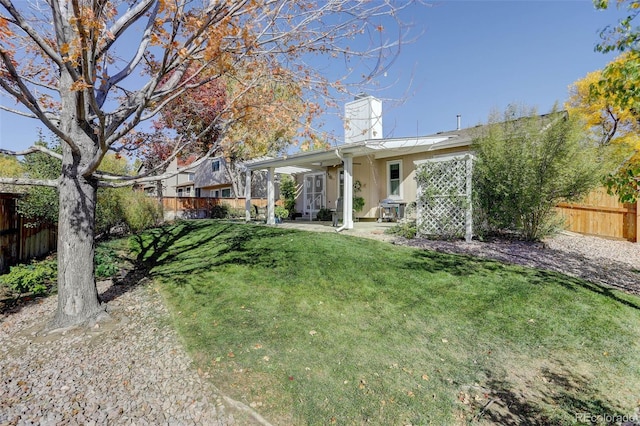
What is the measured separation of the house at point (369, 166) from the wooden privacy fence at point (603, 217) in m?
4.26

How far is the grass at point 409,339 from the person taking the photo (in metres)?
2.86

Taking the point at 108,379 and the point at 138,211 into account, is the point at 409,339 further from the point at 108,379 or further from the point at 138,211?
the point at 138,211

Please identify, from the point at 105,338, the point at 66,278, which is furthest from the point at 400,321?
the point at 66,278

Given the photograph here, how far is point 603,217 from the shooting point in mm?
10047

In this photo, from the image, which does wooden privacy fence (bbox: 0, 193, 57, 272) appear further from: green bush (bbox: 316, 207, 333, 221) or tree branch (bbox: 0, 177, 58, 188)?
green bush (bbox: 316, 207, 333, 221)

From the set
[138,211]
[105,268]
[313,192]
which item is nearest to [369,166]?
[313,192]

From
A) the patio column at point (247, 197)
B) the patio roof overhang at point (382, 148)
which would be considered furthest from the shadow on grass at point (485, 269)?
the patio column at point (247, 197)

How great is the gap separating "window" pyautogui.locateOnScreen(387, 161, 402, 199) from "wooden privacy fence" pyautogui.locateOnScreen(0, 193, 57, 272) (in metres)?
11.8

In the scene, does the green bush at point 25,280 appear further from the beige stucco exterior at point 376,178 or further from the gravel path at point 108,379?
the beige stucco exterior at point 376,178

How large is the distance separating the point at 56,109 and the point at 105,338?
4799mm

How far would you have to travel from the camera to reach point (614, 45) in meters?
4.63

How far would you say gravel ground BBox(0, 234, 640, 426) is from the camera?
2.76 metres

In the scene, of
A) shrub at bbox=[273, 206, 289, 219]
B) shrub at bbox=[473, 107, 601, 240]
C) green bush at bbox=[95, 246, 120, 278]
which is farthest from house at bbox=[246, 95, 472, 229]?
green bush at bbox=[95, 246, 120, 278]

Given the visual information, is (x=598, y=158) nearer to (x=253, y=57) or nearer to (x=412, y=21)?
(x=412, y=21)
